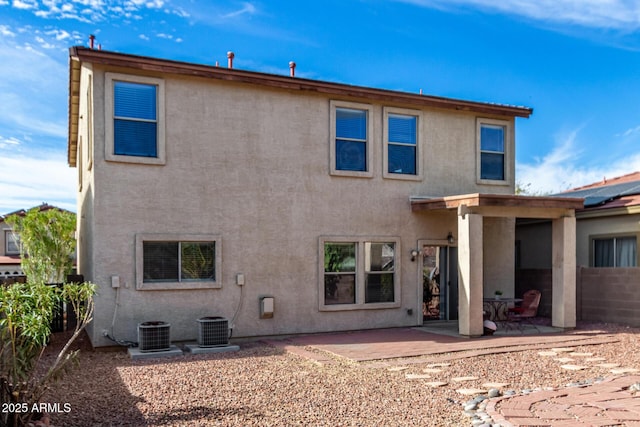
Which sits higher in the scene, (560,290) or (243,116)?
(243,116)

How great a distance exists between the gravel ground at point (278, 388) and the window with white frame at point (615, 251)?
5026 mm

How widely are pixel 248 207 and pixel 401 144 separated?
173 inches

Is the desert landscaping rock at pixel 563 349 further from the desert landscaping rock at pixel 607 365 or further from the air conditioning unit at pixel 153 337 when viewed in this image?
the air conditioning unit at pixel 153 337

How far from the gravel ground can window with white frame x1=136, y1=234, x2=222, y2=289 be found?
1663 mm

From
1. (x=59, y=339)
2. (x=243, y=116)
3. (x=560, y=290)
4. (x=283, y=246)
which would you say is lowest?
(x=59, y=339)

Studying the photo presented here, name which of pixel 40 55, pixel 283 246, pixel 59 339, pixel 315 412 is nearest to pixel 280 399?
pixel 315 412

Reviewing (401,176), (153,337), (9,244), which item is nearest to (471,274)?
(401,176)

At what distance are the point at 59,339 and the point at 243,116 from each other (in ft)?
21.5

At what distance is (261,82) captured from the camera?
40.3 ft

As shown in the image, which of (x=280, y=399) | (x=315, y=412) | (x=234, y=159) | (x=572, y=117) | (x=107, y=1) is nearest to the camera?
(x=315, y=412)

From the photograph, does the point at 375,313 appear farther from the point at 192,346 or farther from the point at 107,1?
the point at 107,1

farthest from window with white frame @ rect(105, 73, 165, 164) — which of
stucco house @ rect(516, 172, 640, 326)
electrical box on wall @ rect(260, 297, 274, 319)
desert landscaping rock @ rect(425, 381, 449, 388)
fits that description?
stucco house @ rect(516, 172, 640, 326)

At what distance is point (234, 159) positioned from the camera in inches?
481

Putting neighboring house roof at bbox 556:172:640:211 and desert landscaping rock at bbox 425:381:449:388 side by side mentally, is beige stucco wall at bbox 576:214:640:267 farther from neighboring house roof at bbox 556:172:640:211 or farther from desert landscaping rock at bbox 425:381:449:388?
desert landscaping rock at bbox 425:381:449:388
